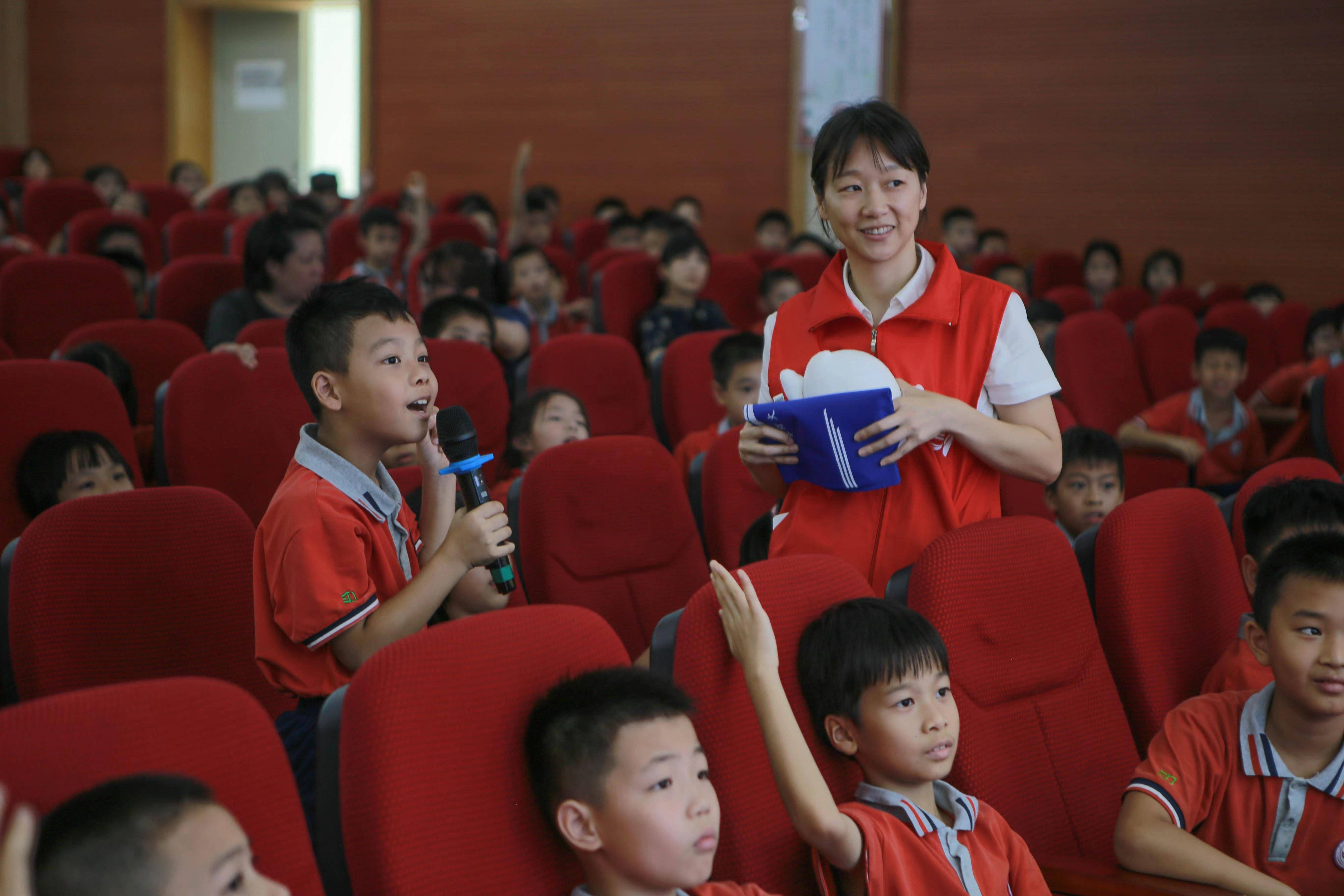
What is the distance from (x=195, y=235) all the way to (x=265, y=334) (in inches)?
159

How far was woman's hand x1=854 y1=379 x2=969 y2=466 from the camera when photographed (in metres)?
1.63

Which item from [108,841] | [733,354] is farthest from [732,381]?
[108,841]

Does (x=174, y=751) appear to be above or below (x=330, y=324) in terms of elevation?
below

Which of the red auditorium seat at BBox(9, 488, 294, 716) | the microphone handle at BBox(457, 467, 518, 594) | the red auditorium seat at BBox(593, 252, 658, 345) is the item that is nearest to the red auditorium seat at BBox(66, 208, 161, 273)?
the red auditorium seat at BBox(593, 252, 658, 345)

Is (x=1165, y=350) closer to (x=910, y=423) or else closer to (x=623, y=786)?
(x=910, y=423)

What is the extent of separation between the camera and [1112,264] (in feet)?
24.3

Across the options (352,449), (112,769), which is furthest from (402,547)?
(112,769)

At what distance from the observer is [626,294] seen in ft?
17.5

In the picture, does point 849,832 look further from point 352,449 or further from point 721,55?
point 721,55


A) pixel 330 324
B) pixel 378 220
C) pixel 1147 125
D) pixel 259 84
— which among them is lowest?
pixel 330 324

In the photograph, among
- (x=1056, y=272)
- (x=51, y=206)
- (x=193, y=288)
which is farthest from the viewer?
(x=51, y=206)

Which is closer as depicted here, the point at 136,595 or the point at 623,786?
the point at 623,786

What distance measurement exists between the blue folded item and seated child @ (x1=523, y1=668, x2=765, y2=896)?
48 centimetres

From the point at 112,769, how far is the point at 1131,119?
303 inches
